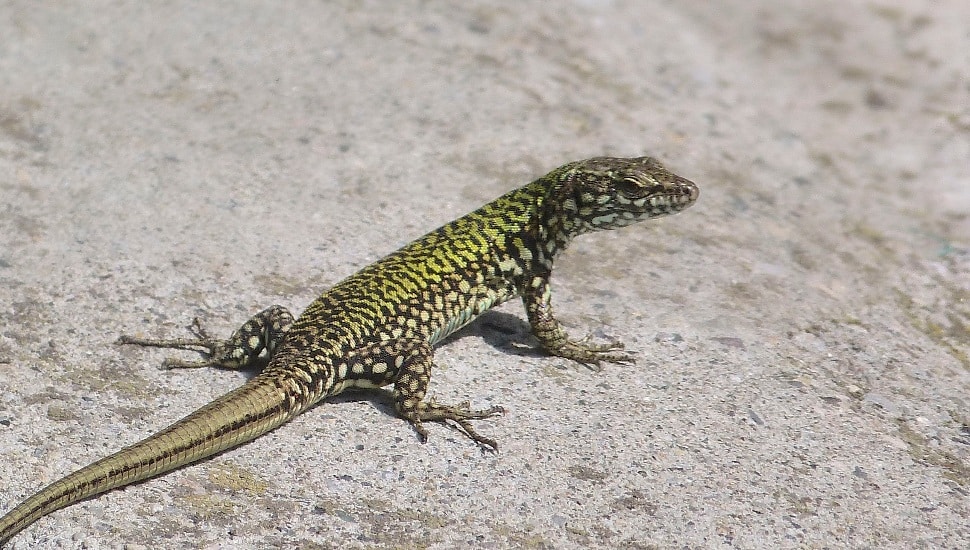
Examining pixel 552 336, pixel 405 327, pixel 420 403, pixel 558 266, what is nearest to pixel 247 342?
pixel 405 327

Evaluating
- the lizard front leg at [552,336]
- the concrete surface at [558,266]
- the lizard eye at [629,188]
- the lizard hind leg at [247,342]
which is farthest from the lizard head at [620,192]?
the lizard hind leg at [247,342]

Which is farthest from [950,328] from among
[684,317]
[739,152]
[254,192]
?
[254,192]

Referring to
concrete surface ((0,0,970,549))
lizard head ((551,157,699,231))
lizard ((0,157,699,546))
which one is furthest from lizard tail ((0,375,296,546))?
lizard head ((551,157,699,231))

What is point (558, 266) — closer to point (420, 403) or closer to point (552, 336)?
point (552, 336)

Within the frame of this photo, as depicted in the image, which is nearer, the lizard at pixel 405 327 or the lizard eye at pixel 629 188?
the lizard at pixel 405 327

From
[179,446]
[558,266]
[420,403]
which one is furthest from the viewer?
[558,266]

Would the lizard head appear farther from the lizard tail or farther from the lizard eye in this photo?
the lizard tail

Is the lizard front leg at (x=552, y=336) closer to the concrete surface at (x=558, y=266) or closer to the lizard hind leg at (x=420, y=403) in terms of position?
the concrete surface at (x=558, y=266)

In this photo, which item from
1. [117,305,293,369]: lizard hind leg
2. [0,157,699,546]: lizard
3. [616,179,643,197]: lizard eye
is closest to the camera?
[0,157,699,546]: lizard
